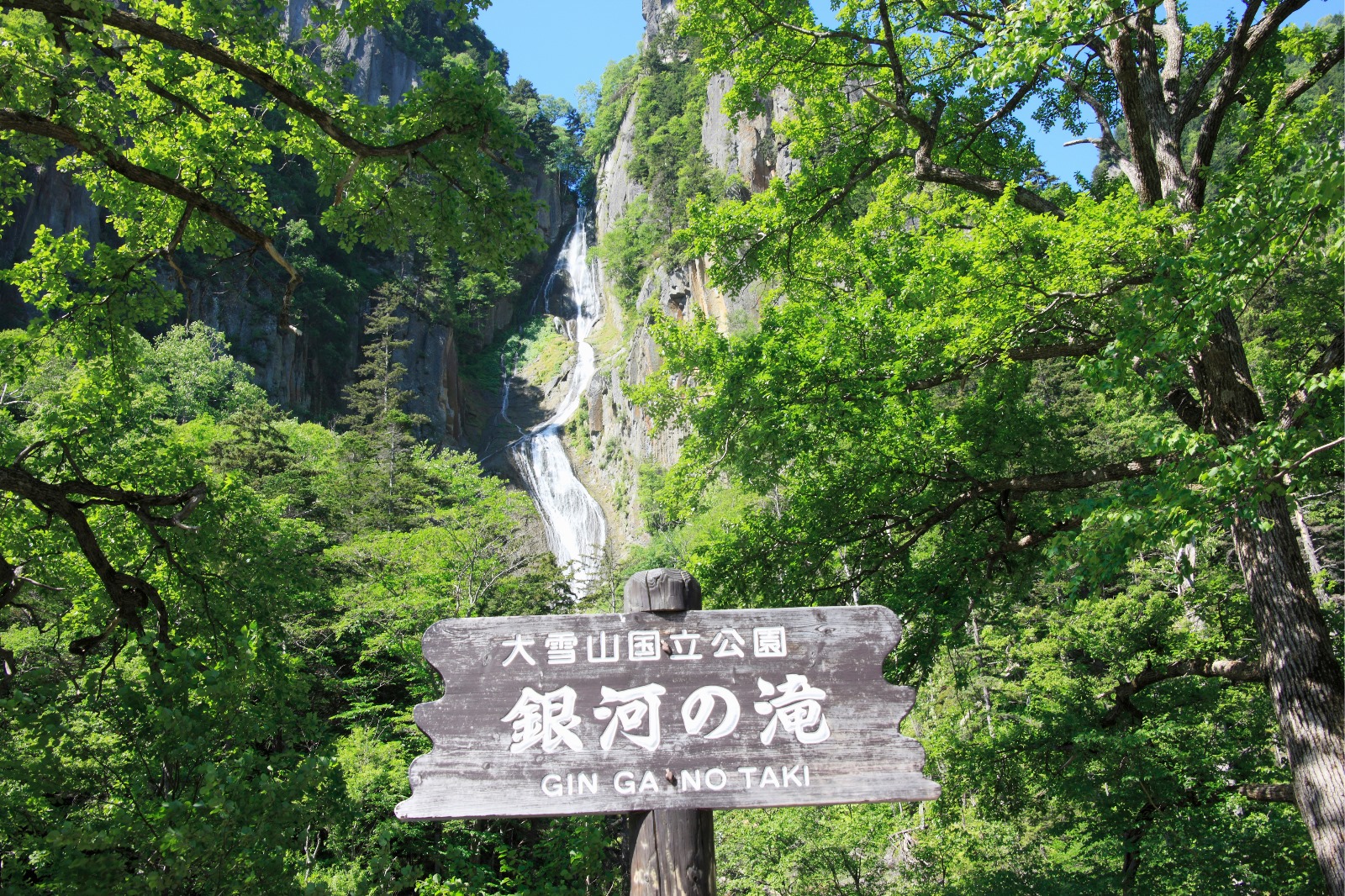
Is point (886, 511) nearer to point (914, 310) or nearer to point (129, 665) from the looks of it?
point (914, 310)

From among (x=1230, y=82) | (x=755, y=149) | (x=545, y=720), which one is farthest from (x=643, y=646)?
(x=755, y=149)

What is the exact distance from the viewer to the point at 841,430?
265 inches

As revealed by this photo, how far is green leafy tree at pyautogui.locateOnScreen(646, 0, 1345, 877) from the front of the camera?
436 centimetres

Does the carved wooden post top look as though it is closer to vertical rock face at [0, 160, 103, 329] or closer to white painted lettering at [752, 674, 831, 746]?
white painted lettering at [752, 674, 831, 746]

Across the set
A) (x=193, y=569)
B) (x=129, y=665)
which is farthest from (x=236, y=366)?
(x=193, y=569)

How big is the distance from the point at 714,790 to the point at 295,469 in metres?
20.4

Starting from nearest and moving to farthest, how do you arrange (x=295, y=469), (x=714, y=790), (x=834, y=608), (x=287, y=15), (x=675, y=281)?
(x=714, y=790) → (x=834, y=608) → (x=295, y=469) → (x=675, y=281) → (x=287, y=15)

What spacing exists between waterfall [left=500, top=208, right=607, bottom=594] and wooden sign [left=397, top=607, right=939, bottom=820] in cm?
2722

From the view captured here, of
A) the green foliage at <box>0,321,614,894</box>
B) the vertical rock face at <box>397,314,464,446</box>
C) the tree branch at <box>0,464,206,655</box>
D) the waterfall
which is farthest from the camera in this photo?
the vertical rock face at <box>397,314,464,446</box>

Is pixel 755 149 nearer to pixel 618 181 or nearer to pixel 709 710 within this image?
pixel 618 181

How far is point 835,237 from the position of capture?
29.0 ft

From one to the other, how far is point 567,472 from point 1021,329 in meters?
37.5

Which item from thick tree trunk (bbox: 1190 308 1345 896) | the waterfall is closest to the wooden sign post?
thick tree trunk (bbox: 1190 308 1345 896)

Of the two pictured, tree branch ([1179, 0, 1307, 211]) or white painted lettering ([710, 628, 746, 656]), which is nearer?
white painted lettering ([710, 628, 746, 656])
